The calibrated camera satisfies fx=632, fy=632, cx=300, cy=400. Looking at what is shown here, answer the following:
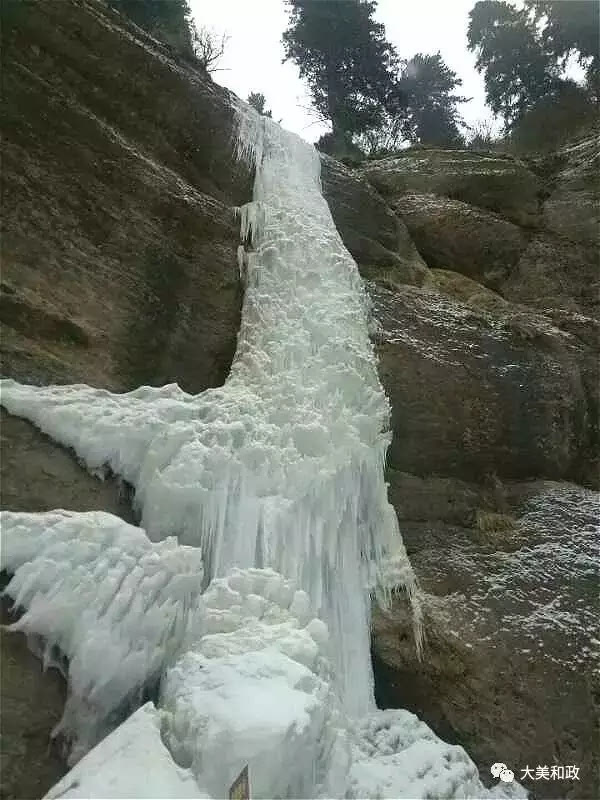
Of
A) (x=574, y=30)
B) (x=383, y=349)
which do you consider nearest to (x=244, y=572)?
(x=383, y=349)

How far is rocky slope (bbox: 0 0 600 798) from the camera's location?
14.1ft

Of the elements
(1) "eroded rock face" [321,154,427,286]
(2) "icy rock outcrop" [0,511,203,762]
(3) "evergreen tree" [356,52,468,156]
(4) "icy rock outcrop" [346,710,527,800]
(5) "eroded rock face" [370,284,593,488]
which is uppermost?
(3) "evergreen tree" [356,52,468,156]

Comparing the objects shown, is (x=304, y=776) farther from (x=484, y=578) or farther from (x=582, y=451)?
(x=582, y=451)

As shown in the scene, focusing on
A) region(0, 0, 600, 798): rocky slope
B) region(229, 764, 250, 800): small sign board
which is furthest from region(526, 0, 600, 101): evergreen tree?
region(229, 764, 250, 800): small sign board

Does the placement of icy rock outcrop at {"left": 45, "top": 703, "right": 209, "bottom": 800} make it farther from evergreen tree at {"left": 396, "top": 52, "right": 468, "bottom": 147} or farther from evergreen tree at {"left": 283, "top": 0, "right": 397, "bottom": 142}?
evergreen tree at {"left": 396, "top": 52, "right": 468, "bottom": 147}

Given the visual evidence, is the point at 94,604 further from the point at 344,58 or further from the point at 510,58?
the point at 510,58

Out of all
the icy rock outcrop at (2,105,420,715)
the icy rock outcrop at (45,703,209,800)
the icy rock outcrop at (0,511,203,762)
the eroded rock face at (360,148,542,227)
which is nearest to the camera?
the icy rock outcrop at (45,703,209,800)

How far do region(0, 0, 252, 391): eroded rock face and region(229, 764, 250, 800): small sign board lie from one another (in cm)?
267

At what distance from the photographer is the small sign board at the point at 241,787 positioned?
253 cm

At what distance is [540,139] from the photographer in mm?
13164

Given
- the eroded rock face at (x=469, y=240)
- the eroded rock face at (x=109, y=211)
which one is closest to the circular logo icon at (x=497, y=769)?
the eroded rock face at (x=109, y=211)

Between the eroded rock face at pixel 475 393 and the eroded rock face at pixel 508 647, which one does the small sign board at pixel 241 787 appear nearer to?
the eroded rock face at pixel 508 647

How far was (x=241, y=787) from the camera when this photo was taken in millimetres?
2578

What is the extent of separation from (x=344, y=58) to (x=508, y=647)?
14.9 metres
